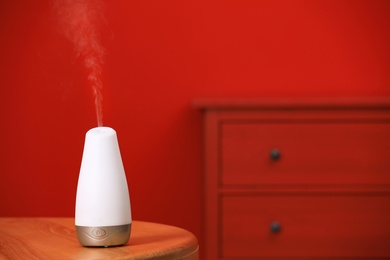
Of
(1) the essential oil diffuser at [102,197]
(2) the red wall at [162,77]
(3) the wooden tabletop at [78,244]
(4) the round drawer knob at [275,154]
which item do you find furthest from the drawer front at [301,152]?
(1) the essential oil diffuser at [102,197]

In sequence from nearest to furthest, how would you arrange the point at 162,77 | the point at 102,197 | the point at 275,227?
the point at 102,197 → the point at 275,227 → the point at 162,77

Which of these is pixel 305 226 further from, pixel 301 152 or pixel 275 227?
pixel 301 152

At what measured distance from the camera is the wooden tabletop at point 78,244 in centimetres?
128

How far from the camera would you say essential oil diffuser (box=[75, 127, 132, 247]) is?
Result: 4.37 feet

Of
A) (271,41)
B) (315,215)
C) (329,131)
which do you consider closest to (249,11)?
(271,41)

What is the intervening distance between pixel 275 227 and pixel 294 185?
0.16 metres

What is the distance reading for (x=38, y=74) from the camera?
3281mm

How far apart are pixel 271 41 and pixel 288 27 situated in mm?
99

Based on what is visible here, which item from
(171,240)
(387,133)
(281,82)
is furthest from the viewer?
(281,82)

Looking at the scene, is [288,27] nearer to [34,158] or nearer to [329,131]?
[329,131]

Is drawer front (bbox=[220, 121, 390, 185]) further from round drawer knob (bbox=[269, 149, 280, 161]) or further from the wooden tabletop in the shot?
the wooden tabletop

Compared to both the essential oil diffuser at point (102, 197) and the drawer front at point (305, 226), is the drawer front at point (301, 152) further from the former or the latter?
the essential oil diffuser at point (102, 197)

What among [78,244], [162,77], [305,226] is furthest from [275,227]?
[78,244]

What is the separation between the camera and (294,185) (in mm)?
2625
